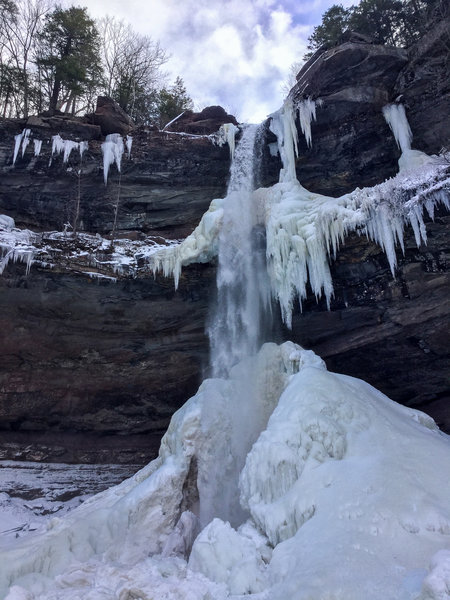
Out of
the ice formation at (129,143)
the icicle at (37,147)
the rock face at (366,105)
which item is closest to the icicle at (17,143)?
the icicle at (37,147)

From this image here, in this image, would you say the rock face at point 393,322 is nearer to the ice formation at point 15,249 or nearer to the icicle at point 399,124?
the icicle at point 399,124

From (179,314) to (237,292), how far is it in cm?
192

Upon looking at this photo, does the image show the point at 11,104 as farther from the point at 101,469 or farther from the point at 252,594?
the point at 252,594

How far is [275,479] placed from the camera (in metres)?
5.36

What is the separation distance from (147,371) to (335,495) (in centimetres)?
889

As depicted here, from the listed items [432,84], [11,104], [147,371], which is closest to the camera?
[432,84]

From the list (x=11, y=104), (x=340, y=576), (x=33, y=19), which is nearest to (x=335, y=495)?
(x=340, y=576)

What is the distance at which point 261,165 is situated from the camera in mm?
14648

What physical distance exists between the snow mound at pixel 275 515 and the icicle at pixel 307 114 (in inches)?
318

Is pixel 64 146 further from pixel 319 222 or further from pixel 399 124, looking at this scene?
pixel 399 124

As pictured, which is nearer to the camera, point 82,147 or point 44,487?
point 44,487

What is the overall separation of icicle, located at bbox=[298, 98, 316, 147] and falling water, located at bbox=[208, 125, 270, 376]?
3609mm

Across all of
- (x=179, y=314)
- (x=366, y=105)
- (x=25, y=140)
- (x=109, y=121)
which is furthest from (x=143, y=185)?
(x=366, y=105)

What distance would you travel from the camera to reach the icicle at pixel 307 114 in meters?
13.1
